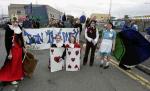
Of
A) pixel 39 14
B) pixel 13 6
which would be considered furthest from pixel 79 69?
pixel 13 6

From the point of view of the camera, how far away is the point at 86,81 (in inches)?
353

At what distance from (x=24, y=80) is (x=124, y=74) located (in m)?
3.26

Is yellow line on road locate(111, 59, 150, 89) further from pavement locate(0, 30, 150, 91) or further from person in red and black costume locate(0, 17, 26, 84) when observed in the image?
person in red and black costume locate(0, 17, 26, 84)

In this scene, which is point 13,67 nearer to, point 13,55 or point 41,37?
point 13,55

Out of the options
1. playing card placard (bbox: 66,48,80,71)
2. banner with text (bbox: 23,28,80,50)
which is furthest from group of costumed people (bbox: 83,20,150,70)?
banner with text (bbox: 23,28,80,50)

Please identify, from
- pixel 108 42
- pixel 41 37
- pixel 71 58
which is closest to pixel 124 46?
pixel 108 42

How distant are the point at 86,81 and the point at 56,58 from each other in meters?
1.78

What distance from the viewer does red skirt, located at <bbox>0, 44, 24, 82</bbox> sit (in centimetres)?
856

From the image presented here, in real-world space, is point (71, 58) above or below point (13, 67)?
below

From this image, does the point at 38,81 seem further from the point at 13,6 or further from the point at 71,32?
the point at 13,6

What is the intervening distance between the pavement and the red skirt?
29cm

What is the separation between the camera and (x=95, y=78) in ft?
31.1

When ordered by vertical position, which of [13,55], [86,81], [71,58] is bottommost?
[86,81]

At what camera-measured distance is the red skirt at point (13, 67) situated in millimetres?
8562
